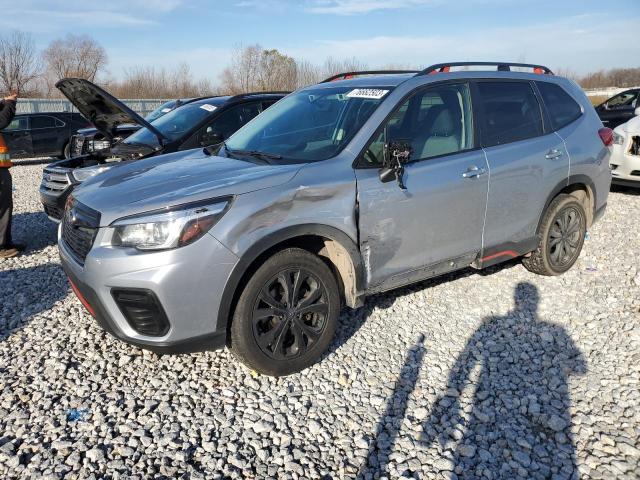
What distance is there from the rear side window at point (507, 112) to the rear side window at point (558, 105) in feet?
0.55

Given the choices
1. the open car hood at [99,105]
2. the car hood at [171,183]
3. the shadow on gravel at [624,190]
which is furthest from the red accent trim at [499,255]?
the shadow on gravel at [624,190]

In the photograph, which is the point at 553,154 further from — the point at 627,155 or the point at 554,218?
the point at 627,155

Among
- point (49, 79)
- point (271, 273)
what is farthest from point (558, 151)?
point (49, 79)

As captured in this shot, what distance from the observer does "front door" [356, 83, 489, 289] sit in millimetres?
3359

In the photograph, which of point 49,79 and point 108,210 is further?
point 49,79

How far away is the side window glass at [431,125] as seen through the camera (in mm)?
3490

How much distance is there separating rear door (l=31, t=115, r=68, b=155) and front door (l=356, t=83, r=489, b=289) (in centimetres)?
1411

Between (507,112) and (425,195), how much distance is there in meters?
1.33

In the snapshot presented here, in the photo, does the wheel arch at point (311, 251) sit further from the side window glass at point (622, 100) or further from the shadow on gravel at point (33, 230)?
the side window glass at point (622, 100)

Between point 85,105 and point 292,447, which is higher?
point 85,105

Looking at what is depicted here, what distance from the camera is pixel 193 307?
2.79 metres

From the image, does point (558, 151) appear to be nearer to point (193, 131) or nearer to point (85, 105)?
point (193, 131)

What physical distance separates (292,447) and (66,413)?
1.39 meters

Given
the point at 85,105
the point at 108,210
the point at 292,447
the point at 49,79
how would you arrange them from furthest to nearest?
the point at 49,79 < the point at 85,105 < the point at 108,210 < the point at 292,447
